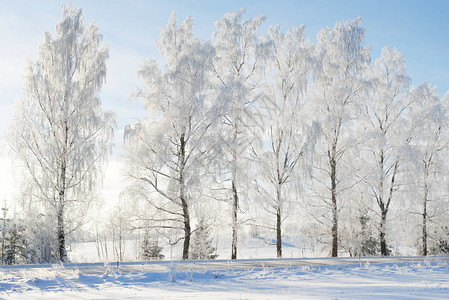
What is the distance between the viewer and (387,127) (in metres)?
20.4

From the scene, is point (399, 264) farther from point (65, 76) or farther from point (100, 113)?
point (65, 76)

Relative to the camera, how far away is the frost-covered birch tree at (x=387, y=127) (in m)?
19.5

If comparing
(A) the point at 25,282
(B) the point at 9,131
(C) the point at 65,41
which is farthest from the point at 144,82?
(A) the point at 25,282

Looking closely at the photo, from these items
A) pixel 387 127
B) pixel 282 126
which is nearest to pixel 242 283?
pixel 282 126

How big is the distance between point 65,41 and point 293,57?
10.4m

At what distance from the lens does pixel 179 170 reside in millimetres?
16016

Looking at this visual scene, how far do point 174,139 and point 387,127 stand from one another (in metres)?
11.6

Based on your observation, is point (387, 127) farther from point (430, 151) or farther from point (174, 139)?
point (174, 139)

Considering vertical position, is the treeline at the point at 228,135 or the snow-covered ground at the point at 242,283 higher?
the treeline at the point at 228,135

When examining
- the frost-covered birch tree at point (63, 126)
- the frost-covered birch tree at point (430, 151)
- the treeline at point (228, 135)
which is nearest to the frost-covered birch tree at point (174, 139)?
the treeline at point (228, 135)

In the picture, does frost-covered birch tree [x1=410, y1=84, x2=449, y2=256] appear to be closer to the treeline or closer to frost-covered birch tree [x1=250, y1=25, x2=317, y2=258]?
the treeline

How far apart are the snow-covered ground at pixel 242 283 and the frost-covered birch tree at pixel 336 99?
711 cm

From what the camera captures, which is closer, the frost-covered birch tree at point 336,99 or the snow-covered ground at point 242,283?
the snow-covered ground at point 242,283

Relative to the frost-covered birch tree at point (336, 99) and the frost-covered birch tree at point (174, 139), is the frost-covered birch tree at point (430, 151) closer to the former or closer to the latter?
the frost-covered birch tree at point (336, 99)
